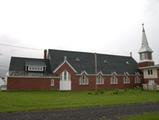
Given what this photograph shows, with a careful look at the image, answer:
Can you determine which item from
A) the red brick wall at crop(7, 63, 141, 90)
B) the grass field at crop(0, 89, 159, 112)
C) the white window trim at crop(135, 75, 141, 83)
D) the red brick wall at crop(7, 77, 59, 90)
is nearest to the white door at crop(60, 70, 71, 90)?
the red brick wall at crop(7, 63, 141, 90)

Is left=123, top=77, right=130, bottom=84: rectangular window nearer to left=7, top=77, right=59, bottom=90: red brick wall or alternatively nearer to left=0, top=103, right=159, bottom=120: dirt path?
left=7, top=77, right=59, bottom=90: red brick wall

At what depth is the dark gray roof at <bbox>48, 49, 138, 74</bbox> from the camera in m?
52.4

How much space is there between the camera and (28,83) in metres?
46.0

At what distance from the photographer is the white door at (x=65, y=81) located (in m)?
49.9

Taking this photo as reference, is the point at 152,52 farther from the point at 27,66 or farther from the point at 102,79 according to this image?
the point at 27,66

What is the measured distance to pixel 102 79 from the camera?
55.6 metres

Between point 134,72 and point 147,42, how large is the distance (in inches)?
348

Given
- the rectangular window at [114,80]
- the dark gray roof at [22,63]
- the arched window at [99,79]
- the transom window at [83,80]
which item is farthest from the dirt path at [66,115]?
the rectangular window at [114,80]

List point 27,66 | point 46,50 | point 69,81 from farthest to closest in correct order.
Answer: point 46,50, point 69,81, point 27,66

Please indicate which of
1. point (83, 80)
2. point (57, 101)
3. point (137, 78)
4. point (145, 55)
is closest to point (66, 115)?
point (57, 101)

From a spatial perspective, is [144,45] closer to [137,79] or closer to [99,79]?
[137,79]

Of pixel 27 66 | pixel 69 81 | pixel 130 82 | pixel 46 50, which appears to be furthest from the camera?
pixel 130 82

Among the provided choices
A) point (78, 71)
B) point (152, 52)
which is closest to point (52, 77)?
point (78, 71)

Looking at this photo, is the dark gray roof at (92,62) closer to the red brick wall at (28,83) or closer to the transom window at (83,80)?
the transom window at (83,80)
